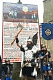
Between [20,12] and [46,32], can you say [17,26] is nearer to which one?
[20,12]

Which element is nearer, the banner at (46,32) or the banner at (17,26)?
the banner at (17,26)

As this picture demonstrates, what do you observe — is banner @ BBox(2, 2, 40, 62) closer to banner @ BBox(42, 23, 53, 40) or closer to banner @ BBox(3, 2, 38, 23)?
banner @ BBox(3, 2, 38, 23)

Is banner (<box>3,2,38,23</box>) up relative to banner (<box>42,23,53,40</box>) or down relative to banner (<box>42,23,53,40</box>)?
→ up

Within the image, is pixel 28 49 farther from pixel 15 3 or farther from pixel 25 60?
pixel 15 3

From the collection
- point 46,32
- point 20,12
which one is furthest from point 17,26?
point 46,32

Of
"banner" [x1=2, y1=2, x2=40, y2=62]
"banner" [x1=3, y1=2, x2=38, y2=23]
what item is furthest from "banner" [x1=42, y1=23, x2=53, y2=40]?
"banner" [x1=3, y1=2, x2=38, y2=23]

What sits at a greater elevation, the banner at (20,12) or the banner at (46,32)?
the banner at (20,12)

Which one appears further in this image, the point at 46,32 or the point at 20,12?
the point at 46,32

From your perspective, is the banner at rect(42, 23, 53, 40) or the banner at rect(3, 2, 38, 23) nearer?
the banner at rect(3, 2, 38, 23)

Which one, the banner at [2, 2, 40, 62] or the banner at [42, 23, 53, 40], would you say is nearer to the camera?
the banner at [2, 2, 40, 62]

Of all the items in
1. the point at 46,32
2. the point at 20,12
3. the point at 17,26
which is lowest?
the point at 46,32

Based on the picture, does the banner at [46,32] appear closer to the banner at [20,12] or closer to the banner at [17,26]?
the banner at [17,26]

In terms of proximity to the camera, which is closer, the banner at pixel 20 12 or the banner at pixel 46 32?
the banner at pixel 20 12

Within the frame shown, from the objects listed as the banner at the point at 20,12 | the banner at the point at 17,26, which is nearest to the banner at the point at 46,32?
the banner at the point at 17,26
